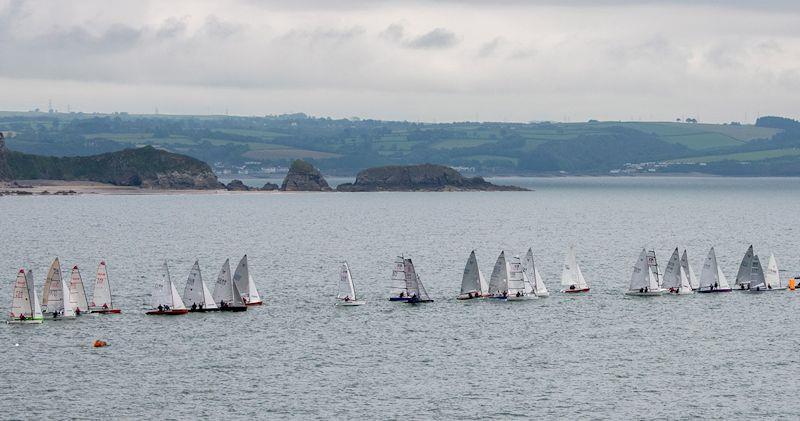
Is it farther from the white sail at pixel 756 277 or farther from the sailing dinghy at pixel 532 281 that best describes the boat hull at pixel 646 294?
the white sail at pixel 756 277

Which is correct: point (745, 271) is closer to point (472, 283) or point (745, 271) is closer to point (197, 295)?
point (472, 283)

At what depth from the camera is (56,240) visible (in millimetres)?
193875

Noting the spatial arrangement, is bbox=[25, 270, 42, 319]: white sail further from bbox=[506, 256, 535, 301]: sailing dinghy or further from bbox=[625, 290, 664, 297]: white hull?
bbox=[625, 290, 664, 297]: white hull

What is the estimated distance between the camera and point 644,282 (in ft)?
406

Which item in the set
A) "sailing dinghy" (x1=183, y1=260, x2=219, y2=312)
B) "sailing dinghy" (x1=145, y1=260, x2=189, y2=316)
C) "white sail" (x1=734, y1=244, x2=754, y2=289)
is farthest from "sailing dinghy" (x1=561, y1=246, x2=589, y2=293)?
"sailing dinghy" (x1=145, y1=260, x2=189, y2=316)

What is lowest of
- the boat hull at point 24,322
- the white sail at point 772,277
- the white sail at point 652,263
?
the boat hull at point 24,322

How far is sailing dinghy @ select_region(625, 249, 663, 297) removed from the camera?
4860 inches

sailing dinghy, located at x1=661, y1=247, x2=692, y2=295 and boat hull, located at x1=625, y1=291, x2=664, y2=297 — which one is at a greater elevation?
sailing dinghy, located at x1=661, y1=247, x2=692, y2=295

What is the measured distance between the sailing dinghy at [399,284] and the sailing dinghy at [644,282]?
2204cm

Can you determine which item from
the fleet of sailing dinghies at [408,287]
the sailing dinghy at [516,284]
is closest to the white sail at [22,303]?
the fleet of sailing dinghies at [408,287]

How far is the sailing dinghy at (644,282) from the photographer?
123 meters

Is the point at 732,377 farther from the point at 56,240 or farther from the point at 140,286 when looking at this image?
the point at 56,240

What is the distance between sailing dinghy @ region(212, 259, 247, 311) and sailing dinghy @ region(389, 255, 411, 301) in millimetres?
14693

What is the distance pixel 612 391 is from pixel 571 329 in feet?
73.3
